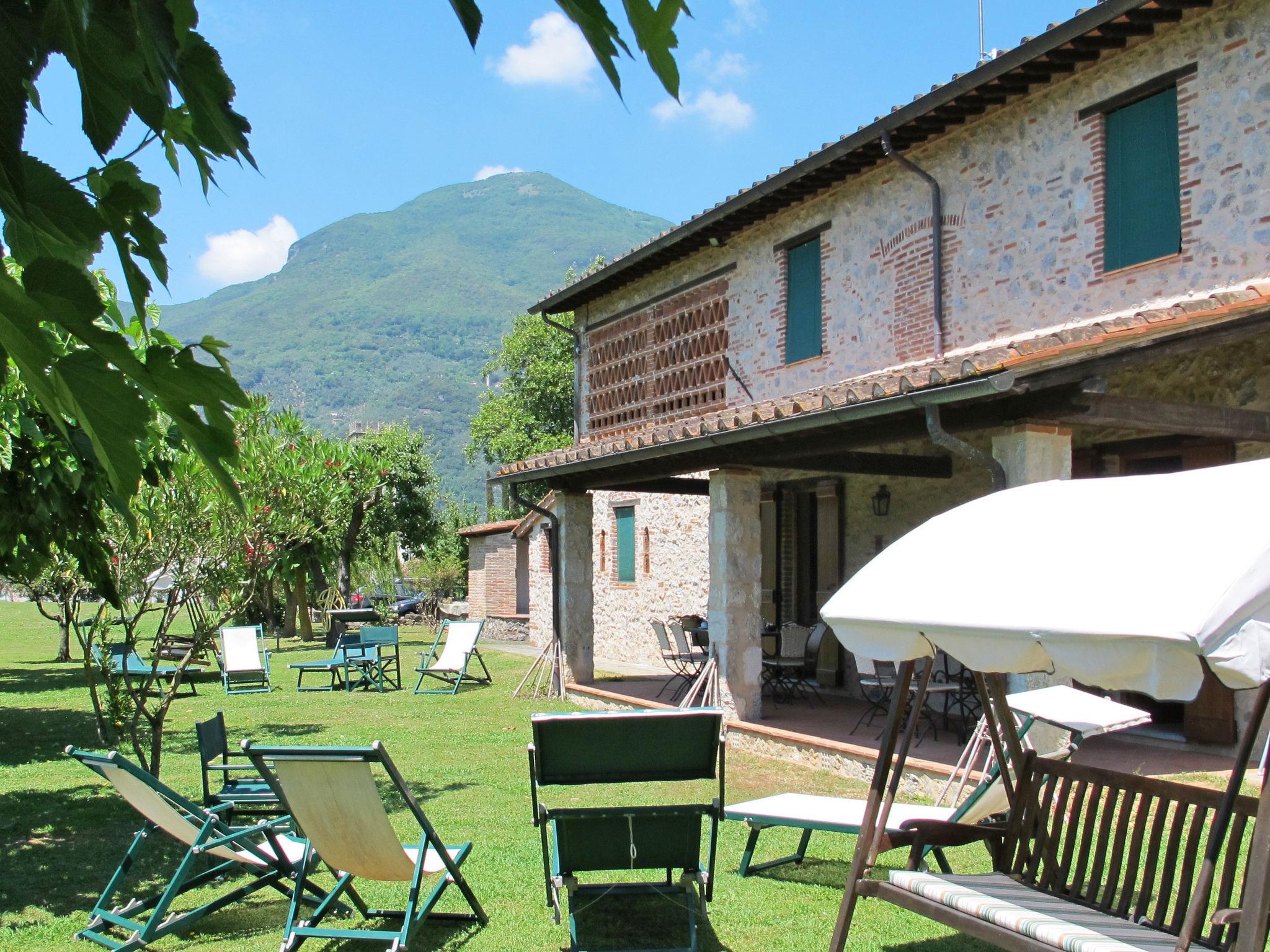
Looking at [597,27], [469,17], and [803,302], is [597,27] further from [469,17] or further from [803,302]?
[803,302]

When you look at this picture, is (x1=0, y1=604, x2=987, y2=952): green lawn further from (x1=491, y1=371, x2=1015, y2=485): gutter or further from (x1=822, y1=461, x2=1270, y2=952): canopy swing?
(x1=491, y1=371, x2=1015, y2=485): gutter

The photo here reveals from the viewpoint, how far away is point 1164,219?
8484 millimetres

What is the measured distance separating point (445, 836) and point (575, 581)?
690 centimetres

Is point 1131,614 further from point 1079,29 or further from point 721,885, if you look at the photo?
point 1079,29

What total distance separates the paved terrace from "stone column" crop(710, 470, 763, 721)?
39 cm

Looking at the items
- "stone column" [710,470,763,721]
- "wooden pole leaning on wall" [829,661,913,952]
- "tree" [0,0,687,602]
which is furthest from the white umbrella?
"stone column" [710,470,763,721]

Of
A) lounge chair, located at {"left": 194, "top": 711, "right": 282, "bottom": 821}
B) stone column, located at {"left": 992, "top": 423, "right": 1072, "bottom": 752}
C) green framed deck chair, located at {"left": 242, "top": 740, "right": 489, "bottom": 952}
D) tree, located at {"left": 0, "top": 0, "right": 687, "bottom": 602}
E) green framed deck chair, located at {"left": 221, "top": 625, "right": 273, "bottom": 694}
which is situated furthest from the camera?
green framed deck chair, located at {"left": 221, "top": 625, "right": 273, "bottom": 694}

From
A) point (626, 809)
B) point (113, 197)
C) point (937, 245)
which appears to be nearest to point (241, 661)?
point (937, 245)

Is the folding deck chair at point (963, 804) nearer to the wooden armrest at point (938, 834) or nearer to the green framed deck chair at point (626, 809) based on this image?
the wooden armrest at point (938, 834)

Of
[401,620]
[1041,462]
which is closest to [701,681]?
[1041,462]

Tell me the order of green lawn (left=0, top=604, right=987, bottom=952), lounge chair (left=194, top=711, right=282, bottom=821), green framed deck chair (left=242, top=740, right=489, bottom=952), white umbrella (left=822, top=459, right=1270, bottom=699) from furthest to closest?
1. lounge chair (left=194, top=711, right=282, bottom=821)
2. green lawn (left=0, top=604, right=987, bottom=952)
3. green framed deck chair (left=242, top=740, right=489, bottom=952)
4. white umbrella (left=822, top=459, right=1270, bottom=699)

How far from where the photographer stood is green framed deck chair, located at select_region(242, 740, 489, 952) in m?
4.39

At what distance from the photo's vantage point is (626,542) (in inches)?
711

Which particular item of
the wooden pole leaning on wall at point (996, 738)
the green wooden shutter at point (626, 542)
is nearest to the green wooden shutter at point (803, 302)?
the green wooden shutter at point (626, 542)
